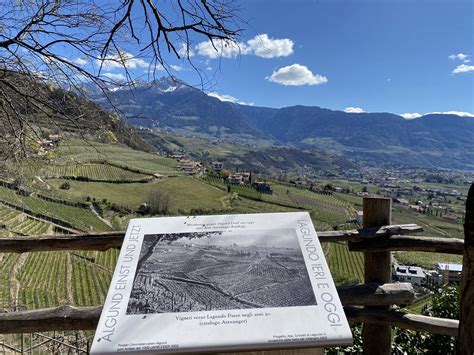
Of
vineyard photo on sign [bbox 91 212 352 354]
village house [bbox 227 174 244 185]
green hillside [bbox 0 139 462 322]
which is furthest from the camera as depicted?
village house [bbox 227 174 244 185]

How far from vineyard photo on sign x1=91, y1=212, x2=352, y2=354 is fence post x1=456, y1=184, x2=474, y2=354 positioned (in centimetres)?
50

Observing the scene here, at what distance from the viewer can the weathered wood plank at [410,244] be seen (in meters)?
2.76

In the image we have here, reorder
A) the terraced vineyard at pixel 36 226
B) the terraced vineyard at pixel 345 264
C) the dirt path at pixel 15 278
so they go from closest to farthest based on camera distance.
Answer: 1. the dirt path at pixel 15 278
2. the terraced vineyard at pixel 36 226
3. the terraced vineyard at pixel 345 264

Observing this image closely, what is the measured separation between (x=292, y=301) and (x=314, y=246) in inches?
16.5

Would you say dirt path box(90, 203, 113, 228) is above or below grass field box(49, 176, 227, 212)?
below

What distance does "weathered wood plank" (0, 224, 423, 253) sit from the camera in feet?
9.05

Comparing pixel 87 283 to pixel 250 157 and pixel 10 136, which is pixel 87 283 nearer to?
pixel 10 136

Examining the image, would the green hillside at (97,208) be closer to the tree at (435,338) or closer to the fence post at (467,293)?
the fence post at (467,293)

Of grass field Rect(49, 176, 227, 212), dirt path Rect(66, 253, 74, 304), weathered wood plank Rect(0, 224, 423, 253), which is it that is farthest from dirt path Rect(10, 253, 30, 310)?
grass field Rect(49, 176, 227, 212)

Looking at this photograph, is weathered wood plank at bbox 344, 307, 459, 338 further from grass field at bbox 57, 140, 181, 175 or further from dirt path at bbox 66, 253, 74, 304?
dirt path at bbox 66, 253, 74, 304

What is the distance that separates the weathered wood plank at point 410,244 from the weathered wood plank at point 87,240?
5 centimetres

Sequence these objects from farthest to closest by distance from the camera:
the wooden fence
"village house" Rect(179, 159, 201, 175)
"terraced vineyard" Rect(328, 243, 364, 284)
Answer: "village house" Rect(179, 159, 201, 175)
"terraced vineyard" Rect(328, 243, 364, 284)
the wooden fence

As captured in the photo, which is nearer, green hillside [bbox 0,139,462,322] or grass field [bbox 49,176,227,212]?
green hillside [bbox 0,139,462,322]

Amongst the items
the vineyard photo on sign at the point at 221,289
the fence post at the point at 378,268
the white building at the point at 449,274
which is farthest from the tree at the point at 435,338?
the vineyard photo on sign at the point at 221,289
